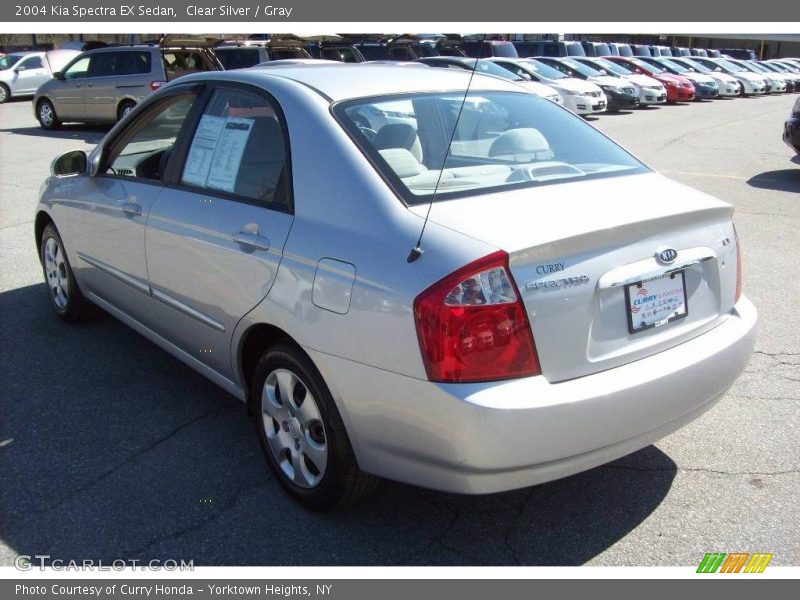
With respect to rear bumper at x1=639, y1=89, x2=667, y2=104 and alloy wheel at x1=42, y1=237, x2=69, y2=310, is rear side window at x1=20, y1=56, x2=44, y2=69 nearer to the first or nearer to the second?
rear bumper at x1=639, y1=89, x2=667, y2=104

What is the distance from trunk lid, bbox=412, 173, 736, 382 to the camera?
8.36 feet

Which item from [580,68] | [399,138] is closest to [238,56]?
[580,68]

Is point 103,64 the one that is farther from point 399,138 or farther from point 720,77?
point 720,77

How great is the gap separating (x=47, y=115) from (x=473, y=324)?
1773cm

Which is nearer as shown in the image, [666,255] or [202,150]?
[666,255]

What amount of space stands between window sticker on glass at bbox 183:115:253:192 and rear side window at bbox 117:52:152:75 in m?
13.6

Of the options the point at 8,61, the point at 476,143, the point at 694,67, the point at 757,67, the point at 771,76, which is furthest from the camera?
the point at 757,67

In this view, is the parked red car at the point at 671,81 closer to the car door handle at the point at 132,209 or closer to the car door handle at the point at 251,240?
the car door handle at the point at 132,209

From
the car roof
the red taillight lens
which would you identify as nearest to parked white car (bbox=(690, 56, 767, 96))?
the car roof

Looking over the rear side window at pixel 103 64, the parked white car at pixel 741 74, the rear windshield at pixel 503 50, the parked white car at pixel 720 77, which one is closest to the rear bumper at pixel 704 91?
the parked white car at pixel 720 77

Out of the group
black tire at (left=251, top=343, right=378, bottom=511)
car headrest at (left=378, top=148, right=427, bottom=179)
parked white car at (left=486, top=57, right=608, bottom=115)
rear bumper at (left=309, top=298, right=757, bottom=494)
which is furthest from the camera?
parked white car at (left=486, top=57, right=608, bottom=115)

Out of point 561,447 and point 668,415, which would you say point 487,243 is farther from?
point 668,415

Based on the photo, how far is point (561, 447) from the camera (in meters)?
2.56

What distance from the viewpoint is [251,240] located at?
3.19 m
